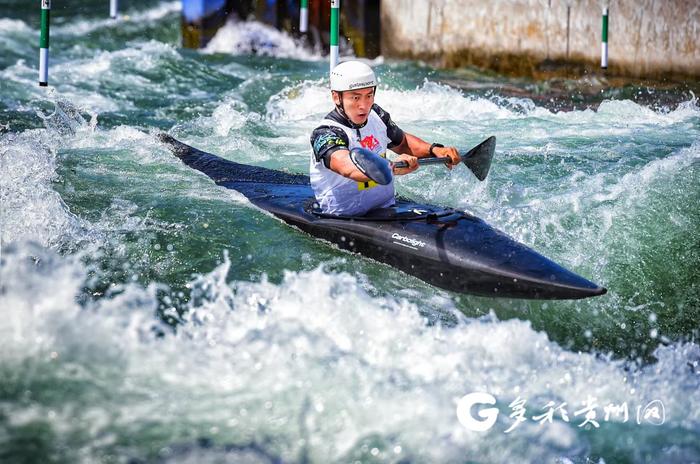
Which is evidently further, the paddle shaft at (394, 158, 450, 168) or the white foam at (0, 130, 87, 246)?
the white foam at (0, 130, 87, 246)

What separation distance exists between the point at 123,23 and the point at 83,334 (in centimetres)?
1459

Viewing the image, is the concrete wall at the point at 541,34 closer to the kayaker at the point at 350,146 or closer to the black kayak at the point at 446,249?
the kayaker at the point at 350,146

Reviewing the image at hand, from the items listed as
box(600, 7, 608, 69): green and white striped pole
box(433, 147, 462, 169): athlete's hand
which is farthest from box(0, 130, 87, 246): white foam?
box(600, 7, 608, 69): green and white striped pole

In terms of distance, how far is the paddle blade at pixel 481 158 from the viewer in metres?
5.39

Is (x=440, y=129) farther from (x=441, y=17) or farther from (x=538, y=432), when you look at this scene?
(x=538, y=432)

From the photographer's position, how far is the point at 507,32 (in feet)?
39.4

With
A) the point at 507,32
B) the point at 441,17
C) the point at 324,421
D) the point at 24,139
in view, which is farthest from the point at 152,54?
the point at 324,421

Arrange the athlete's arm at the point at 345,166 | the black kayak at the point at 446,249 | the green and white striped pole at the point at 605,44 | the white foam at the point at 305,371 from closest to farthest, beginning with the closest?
1. the white foam at the point at 305,371
2. the black kayak at the point at 446,249
3. the athlete's arm at the point at 345,166
4. the green and white striped pole at the point at 605,44

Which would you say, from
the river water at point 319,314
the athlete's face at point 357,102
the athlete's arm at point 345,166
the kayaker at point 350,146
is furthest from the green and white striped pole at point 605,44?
the athlete's arm at point 345,166

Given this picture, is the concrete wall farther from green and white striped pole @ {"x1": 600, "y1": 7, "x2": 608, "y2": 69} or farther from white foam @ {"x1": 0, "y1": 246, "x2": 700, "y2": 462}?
white foam @ {"x1": 0, "y1": 246, "x2": 700, "y2": 462}

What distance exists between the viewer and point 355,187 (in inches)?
202

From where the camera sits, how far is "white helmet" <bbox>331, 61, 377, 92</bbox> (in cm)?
488

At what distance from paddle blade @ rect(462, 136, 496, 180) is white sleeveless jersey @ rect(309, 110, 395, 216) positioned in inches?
22.6

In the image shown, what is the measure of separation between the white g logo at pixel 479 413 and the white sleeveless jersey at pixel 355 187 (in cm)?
172
